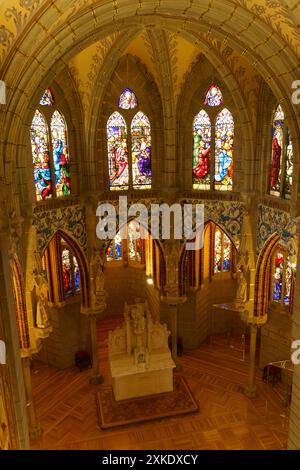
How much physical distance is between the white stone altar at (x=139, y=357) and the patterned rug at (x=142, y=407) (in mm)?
197

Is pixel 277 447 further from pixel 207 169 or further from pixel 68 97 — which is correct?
pixel 68 97

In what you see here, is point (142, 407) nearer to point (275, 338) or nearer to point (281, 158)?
point (275, 338)

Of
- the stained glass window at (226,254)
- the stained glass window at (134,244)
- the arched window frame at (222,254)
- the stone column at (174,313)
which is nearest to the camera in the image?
the stone column at (174,313)

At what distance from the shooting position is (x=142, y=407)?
1238cm

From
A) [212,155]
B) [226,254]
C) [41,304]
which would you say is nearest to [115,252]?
[226,254]

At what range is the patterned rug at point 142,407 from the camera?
11.9 meters

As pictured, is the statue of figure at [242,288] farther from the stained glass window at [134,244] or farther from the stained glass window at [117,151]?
the stained glass window at [134,244]

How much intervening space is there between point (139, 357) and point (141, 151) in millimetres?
6632

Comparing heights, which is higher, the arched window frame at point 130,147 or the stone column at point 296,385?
the arched window frame at point 130,147

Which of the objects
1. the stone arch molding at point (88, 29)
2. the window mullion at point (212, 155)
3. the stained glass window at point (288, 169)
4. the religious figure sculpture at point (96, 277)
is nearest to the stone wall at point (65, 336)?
the religious figure sculpture at point (96, 277)

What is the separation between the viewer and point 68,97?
12695 mm

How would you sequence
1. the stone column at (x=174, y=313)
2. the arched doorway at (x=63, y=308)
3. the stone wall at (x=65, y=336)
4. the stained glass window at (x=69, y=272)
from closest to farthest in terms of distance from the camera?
the stone column at (x=174, y=313) → the arched doorway at (x=63, y=308) → the stone wall at (x=65, y=336) → the stained glass window at (x=69, y=272)

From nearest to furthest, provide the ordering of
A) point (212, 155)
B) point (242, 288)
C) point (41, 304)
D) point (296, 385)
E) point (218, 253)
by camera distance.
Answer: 1. point (296, 385)
2. point (41, 304)
3. point (242, 288)
4. point (212, 155)
5. point (218, 253)

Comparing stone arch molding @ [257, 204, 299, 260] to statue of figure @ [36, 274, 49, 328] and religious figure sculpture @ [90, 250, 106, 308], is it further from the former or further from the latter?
statue of figure @ [36, 274, 49, 328]
